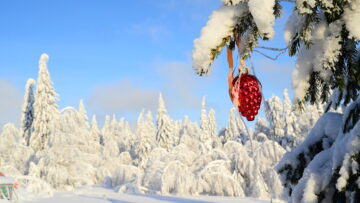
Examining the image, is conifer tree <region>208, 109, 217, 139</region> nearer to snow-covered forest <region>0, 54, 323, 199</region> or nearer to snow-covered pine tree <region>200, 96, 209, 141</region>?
snow-covered pine tree <region>200, 96, 209, 141</region>

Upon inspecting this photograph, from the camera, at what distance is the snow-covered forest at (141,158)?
1917cm

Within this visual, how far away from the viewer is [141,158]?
48.2m

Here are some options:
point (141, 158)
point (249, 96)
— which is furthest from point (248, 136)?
point (141, 158)

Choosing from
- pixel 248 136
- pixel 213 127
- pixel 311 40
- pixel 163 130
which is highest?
pixel 213 127

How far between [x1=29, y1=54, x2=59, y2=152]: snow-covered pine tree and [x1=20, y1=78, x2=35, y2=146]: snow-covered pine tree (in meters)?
4.16

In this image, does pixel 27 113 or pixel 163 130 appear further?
pixel 163 130

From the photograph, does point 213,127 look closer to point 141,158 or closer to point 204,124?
point 204,124

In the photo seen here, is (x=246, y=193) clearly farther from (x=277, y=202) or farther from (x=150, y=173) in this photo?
(x=150, y=173)

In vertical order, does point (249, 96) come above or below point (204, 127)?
below

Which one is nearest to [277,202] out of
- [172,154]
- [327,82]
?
[172,154]

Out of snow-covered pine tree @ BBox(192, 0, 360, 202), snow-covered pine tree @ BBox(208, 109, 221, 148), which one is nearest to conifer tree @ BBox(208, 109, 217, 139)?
snow-covered pine tree @ BBox(208, 109, 221, 148)

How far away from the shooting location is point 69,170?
28703 mm

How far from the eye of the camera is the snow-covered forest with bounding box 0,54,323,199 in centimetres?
1917

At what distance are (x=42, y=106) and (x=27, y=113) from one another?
5.26 meters
